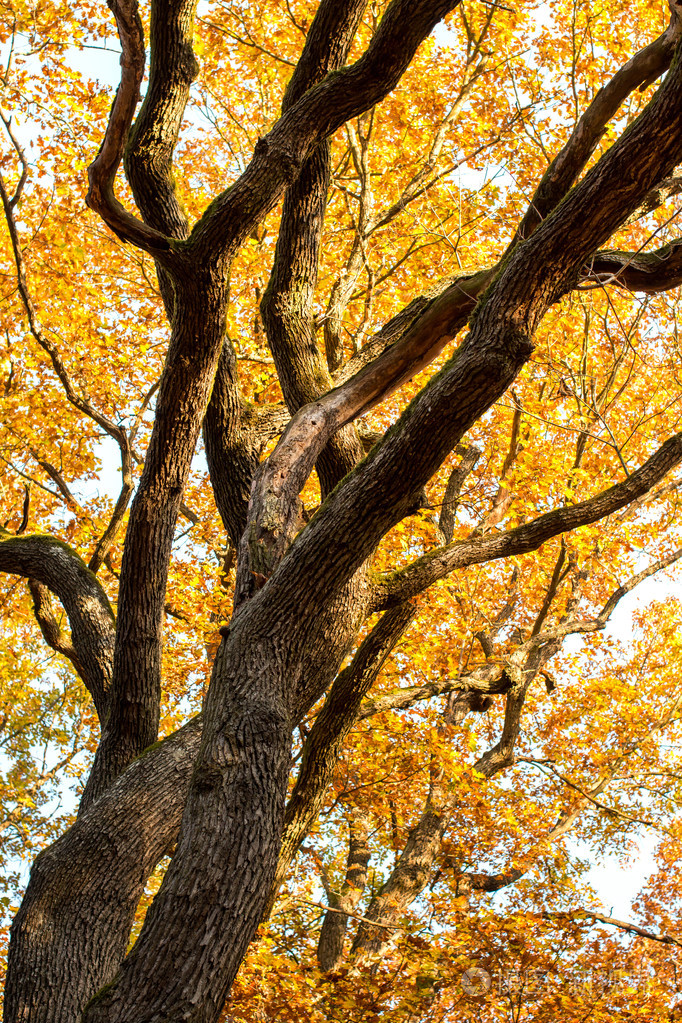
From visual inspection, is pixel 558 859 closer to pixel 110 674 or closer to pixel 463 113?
pixel 110 674

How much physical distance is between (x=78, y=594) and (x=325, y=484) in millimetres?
2494

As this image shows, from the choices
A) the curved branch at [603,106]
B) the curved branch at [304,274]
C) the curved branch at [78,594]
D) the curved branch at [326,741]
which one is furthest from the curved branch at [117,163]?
the curved branch at [326,741]

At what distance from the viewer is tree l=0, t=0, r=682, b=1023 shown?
415 cm

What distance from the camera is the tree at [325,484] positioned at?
4.15 meters

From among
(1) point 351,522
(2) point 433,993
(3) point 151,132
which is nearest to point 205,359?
(3) point 151,132

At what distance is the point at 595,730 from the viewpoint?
50.6 ft

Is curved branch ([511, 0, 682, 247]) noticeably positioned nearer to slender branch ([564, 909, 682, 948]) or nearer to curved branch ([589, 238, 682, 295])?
curved branch ([589, 238, 682, 295])

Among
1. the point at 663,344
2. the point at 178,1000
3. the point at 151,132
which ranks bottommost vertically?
the point at 178,1000

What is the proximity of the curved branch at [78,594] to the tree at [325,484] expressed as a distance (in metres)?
0.03

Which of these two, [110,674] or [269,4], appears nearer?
[110,674]

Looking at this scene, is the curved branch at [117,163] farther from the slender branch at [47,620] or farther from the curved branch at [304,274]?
the slender branch at [47,620]

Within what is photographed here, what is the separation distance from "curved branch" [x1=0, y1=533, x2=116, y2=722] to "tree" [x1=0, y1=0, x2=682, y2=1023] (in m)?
0.03

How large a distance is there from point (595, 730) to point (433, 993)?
900 cm

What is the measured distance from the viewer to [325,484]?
6.47m
